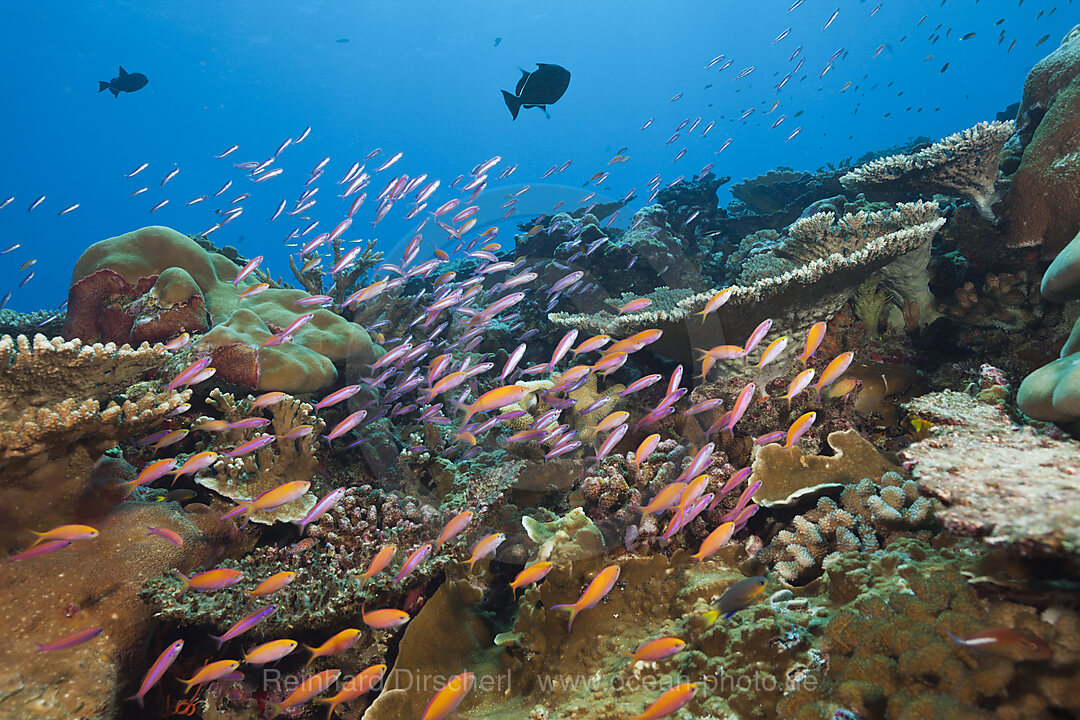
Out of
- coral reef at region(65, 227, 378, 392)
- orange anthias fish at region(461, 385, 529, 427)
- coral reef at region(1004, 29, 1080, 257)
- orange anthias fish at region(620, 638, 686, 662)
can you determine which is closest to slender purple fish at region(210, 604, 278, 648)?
orange anthias fish at region(461, 385, 529, 427)

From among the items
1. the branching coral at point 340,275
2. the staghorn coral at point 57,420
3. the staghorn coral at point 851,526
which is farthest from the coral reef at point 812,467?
the branching coral at point 340,275

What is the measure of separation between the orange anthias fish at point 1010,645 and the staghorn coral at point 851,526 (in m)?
1.28

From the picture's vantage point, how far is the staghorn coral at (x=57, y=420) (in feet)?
9.42

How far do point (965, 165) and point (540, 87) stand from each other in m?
6.18

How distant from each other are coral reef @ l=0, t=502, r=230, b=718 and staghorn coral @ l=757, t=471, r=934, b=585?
4.38 m

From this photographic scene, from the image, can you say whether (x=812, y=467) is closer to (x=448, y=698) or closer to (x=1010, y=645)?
(x=1010, y=645)

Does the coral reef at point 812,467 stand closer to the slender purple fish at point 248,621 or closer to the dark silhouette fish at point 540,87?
the slender purple fish at point 248,621

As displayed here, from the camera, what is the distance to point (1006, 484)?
1694 mm

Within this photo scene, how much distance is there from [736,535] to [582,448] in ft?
6.27

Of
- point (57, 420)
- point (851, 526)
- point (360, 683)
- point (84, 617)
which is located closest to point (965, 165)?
point (851, 526)

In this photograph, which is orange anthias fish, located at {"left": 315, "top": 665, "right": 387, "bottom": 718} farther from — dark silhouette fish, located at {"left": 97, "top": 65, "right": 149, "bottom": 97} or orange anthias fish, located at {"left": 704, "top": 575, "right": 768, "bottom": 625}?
dark silhouette fish, located at {"left": 97, "top": 65, "right": 149, "bottom": 97}

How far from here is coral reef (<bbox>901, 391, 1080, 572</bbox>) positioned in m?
1.37

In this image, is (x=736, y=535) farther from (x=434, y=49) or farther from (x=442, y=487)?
(x=434, y=49)

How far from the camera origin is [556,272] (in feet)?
32.3
